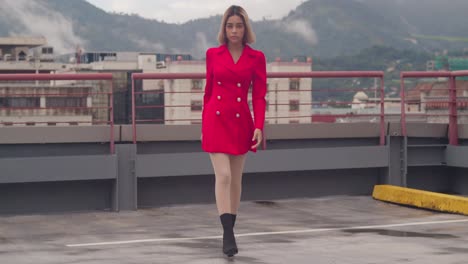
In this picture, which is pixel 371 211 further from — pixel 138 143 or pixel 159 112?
pixel 159 112

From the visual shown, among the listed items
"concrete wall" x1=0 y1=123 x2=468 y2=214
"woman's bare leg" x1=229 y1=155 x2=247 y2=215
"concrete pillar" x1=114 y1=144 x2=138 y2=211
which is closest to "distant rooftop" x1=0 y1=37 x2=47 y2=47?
"concrete wall" x1=0 y1=123 x2=468 y2=214

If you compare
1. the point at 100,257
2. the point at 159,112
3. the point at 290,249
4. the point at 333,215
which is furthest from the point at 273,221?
the point at 159,112

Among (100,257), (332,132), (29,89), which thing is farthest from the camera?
(29,89)

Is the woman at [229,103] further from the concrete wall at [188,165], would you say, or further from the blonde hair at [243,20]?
the concrete wall at [188,165]

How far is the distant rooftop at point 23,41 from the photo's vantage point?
187 m

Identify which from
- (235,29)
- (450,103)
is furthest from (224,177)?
(450,103)

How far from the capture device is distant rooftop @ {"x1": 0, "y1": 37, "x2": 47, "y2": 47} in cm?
18725

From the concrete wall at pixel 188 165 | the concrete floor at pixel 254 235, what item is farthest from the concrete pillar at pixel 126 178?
the concrete floor at pixel 254 235

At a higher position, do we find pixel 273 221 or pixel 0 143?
pixel 0 143

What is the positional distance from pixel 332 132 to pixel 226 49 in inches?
177

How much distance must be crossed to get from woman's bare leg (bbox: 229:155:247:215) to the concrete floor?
1.12 feet

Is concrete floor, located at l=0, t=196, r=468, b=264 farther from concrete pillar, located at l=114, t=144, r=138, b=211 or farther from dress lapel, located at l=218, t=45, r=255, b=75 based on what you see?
dress lapel, located at l=218, t=45, r=255, b=75

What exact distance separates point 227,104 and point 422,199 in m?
3.64

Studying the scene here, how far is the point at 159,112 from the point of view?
17388cm
